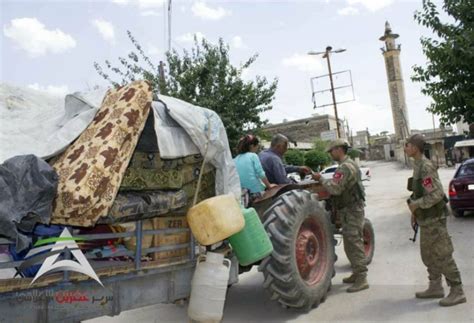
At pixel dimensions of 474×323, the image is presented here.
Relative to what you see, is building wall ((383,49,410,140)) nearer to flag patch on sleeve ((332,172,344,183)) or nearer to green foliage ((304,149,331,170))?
green foliage ((304,149,331,170))

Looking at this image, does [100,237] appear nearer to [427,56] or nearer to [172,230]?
[172,230]

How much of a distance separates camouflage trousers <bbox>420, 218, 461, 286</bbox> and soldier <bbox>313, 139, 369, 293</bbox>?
0.79 m

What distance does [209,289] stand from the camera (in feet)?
11.6

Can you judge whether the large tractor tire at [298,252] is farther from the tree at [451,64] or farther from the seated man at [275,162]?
the tree at [451,64]

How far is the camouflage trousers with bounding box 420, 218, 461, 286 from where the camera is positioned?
466cm

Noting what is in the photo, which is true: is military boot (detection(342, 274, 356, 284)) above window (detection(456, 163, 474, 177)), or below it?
below

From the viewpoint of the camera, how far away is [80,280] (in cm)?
293

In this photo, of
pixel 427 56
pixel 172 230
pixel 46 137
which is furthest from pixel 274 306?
pixel 427 56

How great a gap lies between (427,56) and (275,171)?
8.21 meters

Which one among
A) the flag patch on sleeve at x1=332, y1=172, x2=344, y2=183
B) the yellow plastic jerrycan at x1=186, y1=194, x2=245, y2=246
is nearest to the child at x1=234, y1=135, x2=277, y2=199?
the flag patch on sleeve at x1=332, y1=172, x2=344, y2=183

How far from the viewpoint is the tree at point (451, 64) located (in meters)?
10.7

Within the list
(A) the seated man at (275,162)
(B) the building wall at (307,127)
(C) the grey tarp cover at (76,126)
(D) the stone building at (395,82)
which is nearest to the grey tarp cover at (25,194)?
(C) the grey tarp cover at (76,126)

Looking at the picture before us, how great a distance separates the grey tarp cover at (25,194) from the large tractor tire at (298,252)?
7.58ft

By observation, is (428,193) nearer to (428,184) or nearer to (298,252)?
(428,184)
